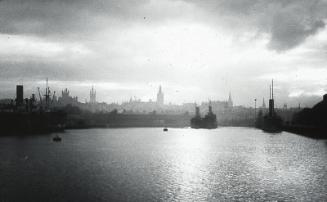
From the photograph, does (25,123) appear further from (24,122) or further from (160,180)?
(160,180)

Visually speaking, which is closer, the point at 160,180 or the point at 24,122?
the point at 160,180

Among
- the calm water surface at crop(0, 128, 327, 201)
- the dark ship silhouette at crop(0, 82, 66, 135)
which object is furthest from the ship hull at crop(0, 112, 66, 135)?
the calm water surface at crop(0, 128, 327, 201)

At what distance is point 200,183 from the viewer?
41.0m

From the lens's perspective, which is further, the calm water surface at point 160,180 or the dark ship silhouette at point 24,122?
the dark ship silhouette at point 24,122

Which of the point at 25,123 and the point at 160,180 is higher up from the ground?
the point at 25,123

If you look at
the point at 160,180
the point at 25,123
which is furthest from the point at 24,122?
the point at 160,180

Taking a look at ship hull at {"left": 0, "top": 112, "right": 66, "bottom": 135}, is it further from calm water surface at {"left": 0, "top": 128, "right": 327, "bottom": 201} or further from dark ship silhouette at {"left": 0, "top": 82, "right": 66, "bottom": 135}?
calm water surface at {"left": 0, "top": 128, "right": 327, "bottom": 201}

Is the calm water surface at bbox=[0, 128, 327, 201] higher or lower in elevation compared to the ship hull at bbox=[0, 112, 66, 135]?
lower

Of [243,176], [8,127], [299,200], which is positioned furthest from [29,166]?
[8,127]

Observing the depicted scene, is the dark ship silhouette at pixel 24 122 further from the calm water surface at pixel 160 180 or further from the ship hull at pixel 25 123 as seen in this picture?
the calm water surface at pixel 160 180

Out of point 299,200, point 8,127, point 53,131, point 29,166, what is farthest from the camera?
point 53,131

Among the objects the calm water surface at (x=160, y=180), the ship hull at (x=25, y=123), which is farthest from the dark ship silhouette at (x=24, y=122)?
the calm water surface at (x=160, y=180)

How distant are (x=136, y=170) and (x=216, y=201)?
1996 cm

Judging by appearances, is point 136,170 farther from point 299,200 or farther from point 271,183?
point 299,200
